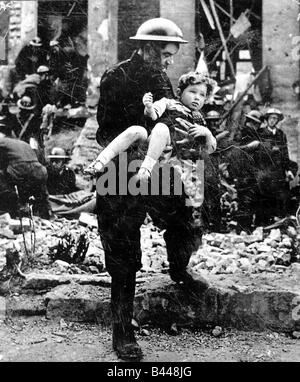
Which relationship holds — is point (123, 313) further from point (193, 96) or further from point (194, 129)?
point (193, 96)

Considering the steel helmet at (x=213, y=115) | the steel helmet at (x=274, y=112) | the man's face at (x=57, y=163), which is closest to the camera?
the steel helmet at (x=213, y=115)

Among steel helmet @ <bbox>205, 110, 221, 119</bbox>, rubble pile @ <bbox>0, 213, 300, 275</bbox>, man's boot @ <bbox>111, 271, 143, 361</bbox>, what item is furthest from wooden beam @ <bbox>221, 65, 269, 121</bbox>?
man's boot @ <bbox>111, 271, 143, 361</bbox>

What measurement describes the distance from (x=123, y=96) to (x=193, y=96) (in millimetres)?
596

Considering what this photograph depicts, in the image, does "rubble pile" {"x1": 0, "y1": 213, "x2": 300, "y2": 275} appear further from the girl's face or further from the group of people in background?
the girl's face

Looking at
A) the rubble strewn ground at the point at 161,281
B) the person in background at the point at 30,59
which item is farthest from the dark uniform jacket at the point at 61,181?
the person in background at the point at 30,59

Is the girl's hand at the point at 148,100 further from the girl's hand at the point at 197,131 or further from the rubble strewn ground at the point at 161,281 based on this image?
the rubble strewn ground at the point at 161,281

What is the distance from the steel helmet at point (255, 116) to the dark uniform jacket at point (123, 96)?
6.25 ft

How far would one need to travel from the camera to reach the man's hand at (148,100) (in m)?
3.93

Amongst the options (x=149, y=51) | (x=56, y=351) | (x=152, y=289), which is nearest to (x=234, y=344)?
(x=152, y=289)

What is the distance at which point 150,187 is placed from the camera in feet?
13.3

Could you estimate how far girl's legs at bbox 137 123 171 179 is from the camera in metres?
3.88

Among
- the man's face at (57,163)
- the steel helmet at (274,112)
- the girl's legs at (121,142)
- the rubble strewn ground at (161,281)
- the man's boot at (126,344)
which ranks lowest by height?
the man's boot at (126,344)

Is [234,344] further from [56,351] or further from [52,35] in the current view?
[52,35]
